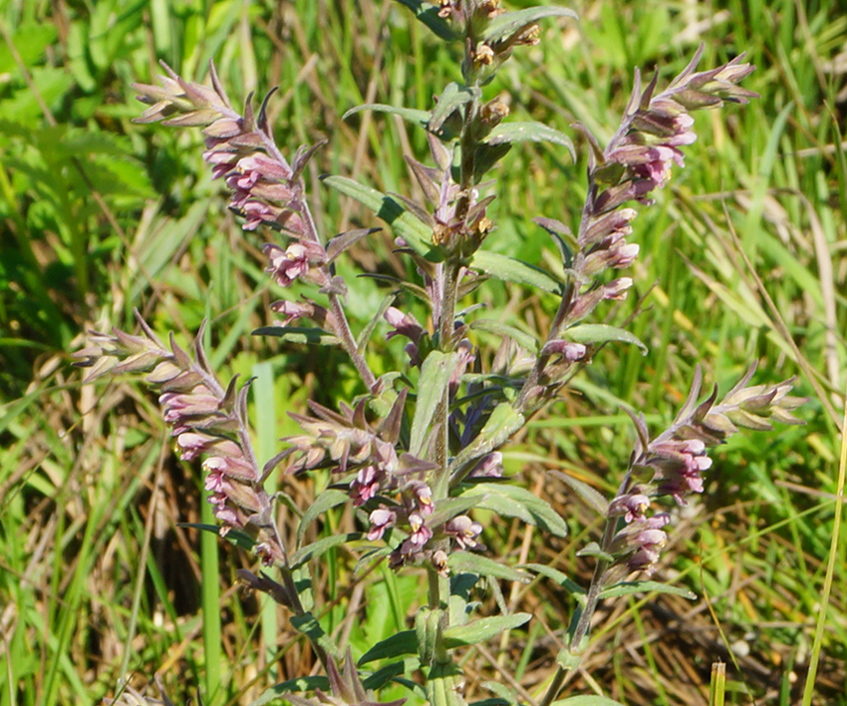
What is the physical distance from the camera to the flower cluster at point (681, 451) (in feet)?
6.24

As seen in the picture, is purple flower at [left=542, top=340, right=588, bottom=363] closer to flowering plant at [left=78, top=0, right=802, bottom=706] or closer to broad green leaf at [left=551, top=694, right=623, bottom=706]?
flowering plant at [left=78, top=0, right=802, bottom=706]

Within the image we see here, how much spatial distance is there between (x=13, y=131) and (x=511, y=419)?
238 centimetres

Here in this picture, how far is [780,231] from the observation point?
14.3ft

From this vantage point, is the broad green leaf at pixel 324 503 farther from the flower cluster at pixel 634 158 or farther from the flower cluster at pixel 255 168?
the flower cluster at pixel 634 158

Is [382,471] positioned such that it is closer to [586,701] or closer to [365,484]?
[365,484]

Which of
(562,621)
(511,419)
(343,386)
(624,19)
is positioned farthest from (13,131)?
(624,19)

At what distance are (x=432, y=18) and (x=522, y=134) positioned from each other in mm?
281

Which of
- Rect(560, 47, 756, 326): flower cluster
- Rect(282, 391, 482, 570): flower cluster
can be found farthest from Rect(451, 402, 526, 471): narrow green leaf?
Rect(560, 47, 756, 326): flower cluster

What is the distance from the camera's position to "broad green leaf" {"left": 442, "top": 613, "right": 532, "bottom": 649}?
1.98m

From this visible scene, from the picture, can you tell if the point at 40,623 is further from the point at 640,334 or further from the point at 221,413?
the point at 640,334

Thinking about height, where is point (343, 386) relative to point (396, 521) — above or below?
below

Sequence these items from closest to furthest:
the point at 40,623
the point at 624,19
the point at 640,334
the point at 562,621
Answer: the point at 40,623 → the point at 562,621 → the point at 640,334 → the point at 624,19

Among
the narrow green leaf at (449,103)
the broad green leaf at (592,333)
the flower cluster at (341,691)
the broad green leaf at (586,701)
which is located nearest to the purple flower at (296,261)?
the narrow green leaf at (449,103)

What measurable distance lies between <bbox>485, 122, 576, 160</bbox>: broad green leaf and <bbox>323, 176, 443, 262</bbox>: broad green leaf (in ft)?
0.72
